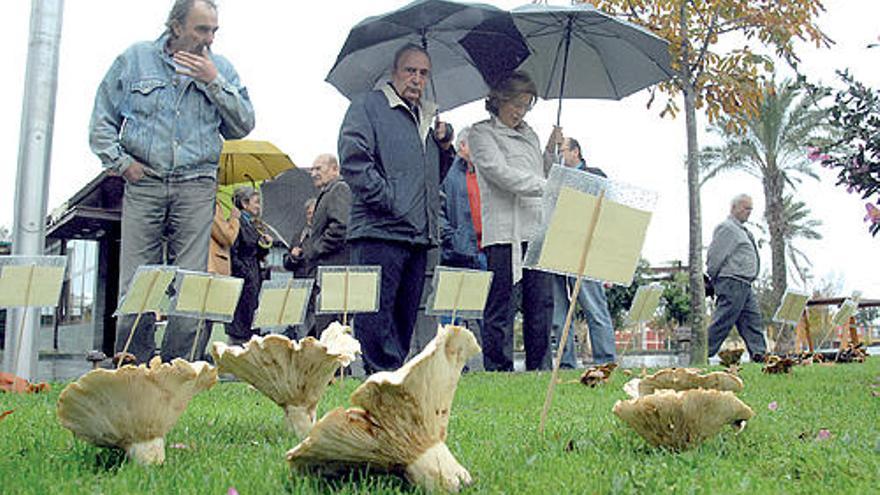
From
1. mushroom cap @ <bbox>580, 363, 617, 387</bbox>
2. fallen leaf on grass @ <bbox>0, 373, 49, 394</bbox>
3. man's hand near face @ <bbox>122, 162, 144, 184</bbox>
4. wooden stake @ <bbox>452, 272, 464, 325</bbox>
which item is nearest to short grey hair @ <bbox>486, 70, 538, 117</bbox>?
wooden stake @ <bbox>452, 272, 464, 325</bbox>

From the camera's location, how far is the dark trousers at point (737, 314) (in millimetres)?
9023

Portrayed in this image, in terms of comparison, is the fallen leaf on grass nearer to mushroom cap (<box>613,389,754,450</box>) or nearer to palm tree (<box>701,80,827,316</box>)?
mushroom cap (<box>613,389,754,450</box>)

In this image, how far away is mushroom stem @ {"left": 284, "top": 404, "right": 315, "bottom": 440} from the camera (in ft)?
8.12

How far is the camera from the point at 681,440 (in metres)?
2.29

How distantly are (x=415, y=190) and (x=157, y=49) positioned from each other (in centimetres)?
174

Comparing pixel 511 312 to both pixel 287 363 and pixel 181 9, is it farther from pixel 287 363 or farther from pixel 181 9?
pixel 287 363

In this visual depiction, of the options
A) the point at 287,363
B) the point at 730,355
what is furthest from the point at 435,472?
the point at 730,355

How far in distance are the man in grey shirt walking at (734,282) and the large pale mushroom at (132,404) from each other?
25.6 feet

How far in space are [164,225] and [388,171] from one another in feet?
4.46

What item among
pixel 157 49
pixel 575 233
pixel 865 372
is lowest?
pixel 865 372

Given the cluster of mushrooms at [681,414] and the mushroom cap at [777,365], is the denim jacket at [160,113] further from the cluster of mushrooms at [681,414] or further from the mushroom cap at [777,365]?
the mushroom cap at [777,365]

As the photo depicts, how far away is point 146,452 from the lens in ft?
6.89

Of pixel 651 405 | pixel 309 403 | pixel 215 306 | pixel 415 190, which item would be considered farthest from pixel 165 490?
pixel 415 190

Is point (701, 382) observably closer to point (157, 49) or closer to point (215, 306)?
point (215, 306)
